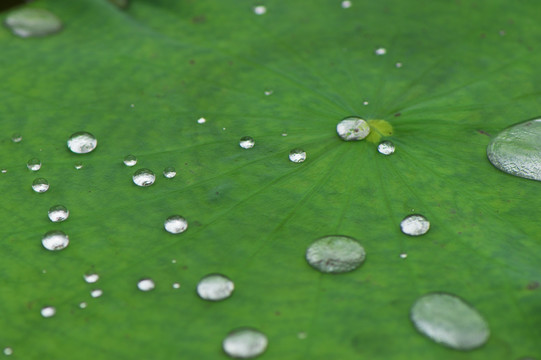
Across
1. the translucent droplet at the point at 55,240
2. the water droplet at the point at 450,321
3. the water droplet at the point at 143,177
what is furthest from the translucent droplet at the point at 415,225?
the translucent droplet at the point at 55,240

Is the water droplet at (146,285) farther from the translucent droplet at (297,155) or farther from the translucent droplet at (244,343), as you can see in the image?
the translucent droplet at (297,155)

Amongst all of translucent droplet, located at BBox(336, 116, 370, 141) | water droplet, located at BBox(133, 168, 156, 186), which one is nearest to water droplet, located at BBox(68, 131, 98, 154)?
water droplet, located at BBox(133, 168, 156, 186)

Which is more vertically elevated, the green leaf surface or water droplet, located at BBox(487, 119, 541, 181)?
water droplet, located at BBox(487, 119, 541, 181)

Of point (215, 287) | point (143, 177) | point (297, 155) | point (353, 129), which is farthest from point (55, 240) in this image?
point (353, 129)

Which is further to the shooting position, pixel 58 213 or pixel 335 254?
pixel 58 213

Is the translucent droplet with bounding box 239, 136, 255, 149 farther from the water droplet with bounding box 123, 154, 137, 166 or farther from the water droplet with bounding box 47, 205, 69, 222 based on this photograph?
the water droplet with bounding box 47, 205, 69, 222

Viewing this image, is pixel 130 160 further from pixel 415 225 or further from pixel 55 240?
→ pixel 415 225
